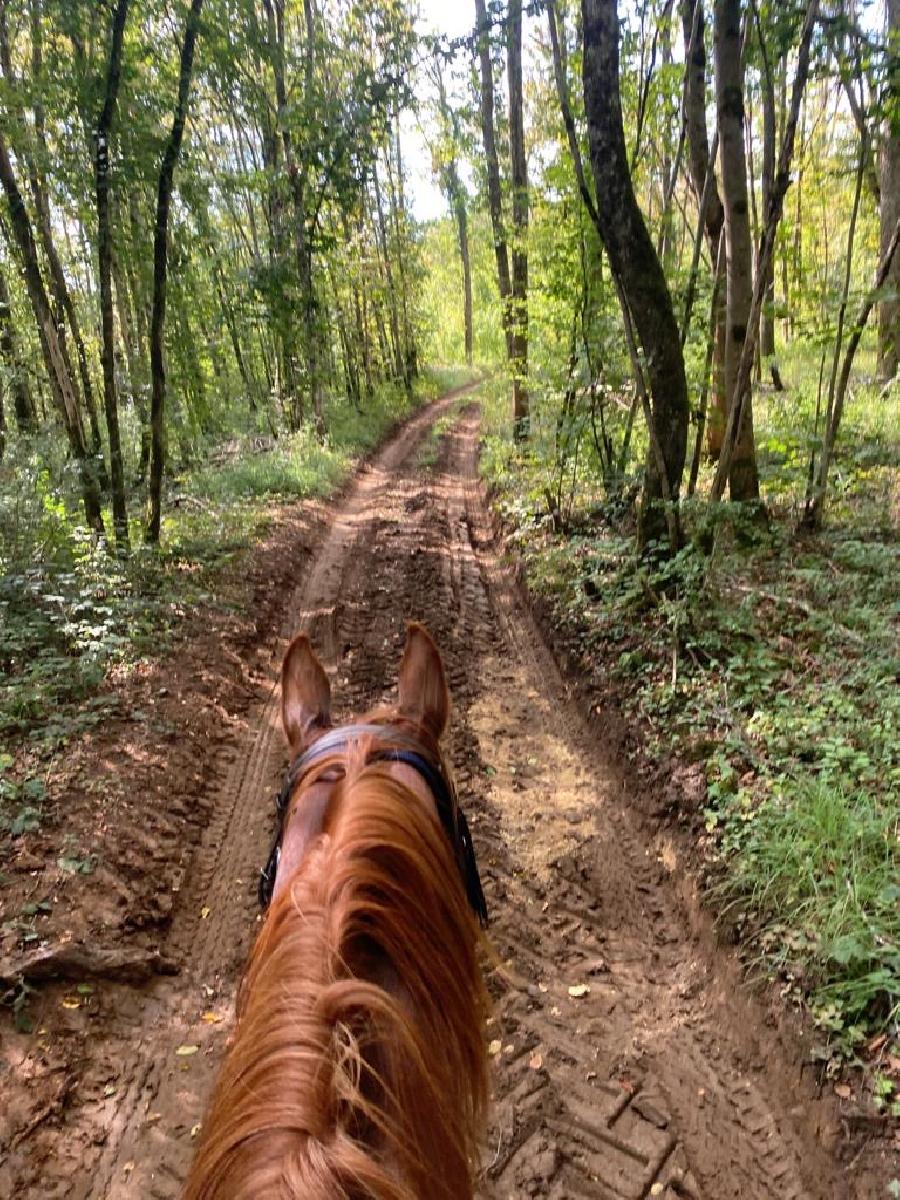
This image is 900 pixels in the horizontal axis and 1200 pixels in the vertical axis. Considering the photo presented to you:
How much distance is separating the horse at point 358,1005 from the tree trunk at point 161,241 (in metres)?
6.97

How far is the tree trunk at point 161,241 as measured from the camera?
643 cm

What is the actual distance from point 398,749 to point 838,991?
7.19 feet

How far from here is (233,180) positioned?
10312mm

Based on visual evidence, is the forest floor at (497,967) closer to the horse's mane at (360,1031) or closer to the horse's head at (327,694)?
the horse's mane at (360,1031)

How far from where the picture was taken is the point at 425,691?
1.87 meters

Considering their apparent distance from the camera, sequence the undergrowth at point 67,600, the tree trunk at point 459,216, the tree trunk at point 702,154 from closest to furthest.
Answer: the undergrowth at point 67,600 < the tree trunk at point 702,154 < the tree trunk at point 459,216

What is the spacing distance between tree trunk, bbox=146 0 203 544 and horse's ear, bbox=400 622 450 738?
6.66 meters

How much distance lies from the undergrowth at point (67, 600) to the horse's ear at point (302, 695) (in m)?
2.59

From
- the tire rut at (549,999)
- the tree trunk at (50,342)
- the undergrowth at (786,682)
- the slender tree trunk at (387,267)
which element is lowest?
the tire rut at (549,999)

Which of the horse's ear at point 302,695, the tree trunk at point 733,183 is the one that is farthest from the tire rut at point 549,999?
the tree trunk at point 733,183

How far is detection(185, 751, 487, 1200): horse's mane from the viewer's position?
0.85 meters

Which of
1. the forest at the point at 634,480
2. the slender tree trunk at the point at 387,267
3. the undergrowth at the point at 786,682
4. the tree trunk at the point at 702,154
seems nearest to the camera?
the undergrowth at the point at 786,682

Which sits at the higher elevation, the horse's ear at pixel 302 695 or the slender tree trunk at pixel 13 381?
the slender tree trunk at pixel 13 381

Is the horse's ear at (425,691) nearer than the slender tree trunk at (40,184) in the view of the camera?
Yes
